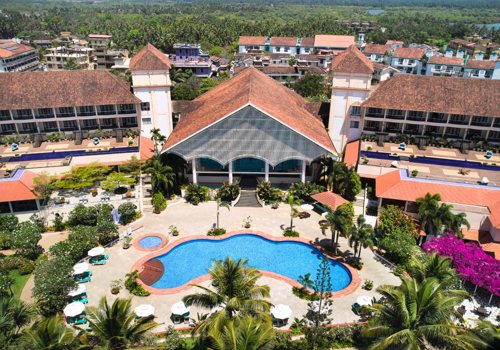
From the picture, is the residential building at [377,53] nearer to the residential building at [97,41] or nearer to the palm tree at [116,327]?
the residential building at [97,41]

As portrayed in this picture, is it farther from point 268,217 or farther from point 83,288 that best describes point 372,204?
point 83,288

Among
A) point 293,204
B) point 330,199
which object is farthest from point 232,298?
point 330,199

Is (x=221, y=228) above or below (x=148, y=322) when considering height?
below

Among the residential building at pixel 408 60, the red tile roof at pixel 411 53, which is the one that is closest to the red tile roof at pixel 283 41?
the residential building at pixel 408 60

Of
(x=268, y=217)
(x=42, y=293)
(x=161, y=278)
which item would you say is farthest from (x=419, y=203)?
(x=42, y=293)

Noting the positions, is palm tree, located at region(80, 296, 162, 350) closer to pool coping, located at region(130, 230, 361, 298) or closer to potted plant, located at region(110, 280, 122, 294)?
pool coping, located at region(130, 230, 361, 298)

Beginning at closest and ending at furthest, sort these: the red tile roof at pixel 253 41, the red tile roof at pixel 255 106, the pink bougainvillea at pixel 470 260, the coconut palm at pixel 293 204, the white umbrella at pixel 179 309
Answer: the white umbrella at pixel 179 309 < the pink bougainvillea at pixel 470 260 < the coconut palm at pixel 293 204 < the red tile roof at pixel 255 106 < the red tile roof at pixel 253 41

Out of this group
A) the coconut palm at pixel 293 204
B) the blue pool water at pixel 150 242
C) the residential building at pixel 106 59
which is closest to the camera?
the blue pool water at pixel 150 242
